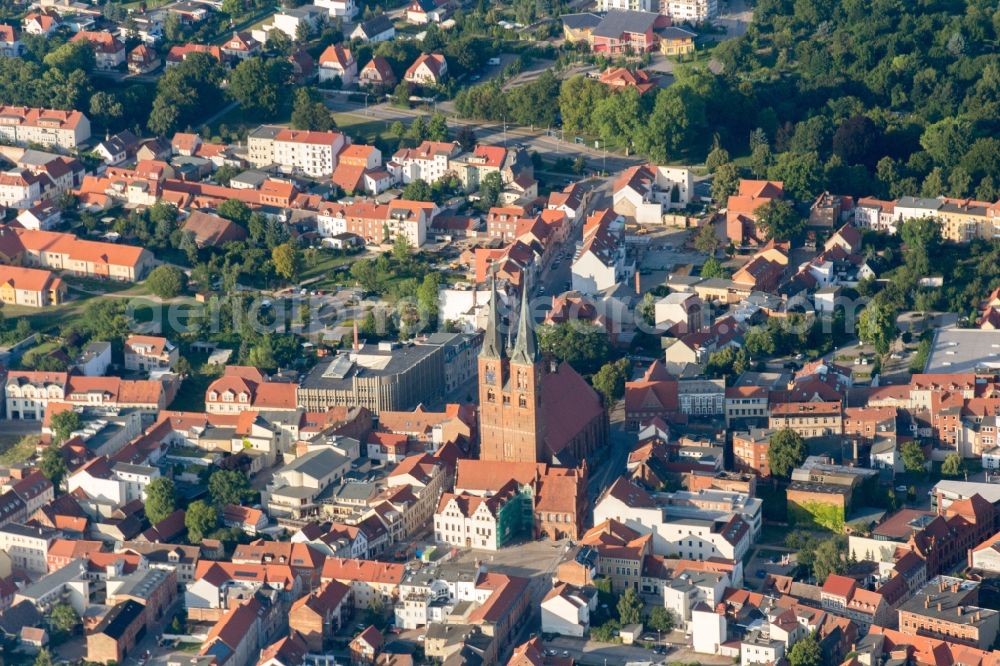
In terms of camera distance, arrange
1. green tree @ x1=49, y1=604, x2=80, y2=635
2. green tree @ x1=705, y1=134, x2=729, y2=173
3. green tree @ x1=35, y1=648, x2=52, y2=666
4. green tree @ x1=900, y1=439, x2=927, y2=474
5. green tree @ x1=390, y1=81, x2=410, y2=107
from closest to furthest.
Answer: green tree @ x1=35, y1=648, x2=52, y2=666 → green tree @ x1=49, y1=604, x2=80, y2=635 → green tree @ x1=900, y1=439, x2=927, y2=474 → green tree @ x1=705, y1=134, x2=729, y2=173 → green tree @ x1=390, y1=81, x2=410, y2=107

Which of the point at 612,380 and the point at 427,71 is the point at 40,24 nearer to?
the point at 427,71

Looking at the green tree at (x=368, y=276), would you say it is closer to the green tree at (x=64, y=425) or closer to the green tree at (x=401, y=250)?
the green tree at (x=401, y=250)

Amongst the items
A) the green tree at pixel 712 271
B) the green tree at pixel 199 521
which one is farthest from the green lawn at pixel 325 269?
the green tree at pixel 199 521

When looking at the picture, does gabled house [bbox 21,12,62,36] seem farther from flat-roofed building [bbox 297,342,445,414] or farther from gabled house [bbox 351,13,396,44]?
flat-roofed building [bbox 297,342,445,414]

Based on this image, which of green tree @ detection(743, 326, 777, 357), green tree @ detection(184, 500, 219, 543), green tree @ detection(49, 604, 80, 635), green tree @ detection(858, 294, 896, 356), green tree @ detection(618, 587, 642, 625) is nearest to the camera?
green tree @ detection(618, 587, 642, 625)

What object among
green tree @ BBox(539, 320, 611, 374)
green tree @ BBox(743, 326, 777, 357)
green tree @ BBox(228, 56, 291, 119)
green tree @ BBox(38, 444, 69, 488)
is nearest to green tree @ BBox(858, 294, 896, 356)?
green tree @ BBox(743, 326, 777, 357)

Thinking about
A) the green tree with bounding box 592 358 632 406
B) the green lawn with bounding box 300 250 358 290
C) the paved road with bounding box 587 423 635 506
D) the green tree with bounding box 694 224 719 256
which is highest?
the green tree with bounding box 694 224 719 256
